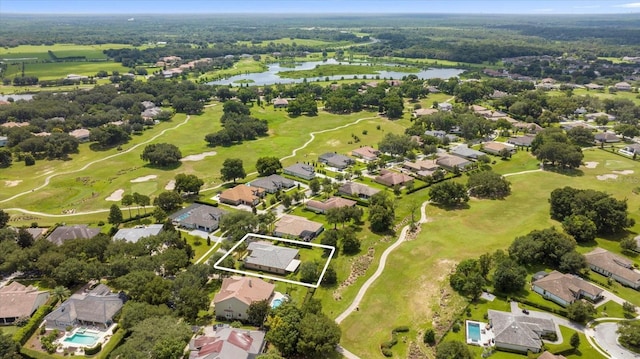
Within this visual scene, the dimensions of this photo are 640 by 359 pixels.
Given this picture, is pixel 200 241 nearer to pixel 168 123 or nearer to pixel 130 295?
pixel 130 295

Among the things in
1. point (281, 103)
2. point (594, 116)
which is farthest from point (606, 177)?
point (281, 103)

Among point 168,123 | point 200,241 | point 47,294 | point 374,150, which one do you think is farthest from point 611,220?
point 168,123

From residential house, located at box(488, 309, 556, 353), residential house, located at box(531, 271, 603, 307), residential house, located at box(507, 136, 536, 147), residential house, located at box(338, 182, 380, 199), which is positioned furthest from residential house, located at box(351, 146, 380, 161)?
residential house, located at box(488, 309, 556, 353)

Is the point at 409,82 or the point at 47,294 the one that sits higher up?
the point at 409,82

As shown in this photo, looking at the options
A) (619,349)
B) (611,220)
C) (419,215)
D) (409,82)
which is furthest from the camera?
(409,82)

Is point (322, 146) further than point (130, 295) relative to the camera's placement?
Yes

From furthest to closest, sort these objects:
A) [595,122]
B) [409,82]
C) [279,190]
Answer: [409,82], [595,122], [279,190]

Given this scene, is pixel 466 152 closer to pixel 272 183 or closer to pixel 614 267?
pixel 272 183

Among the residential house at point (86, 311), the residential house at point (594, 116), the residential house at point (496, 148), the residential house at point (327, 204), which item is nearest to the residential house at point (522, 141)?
the residential house at point (496, 148)

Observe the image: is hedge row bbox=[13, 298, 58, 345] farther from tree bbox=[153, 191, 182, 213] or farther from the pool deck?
the pool deck
